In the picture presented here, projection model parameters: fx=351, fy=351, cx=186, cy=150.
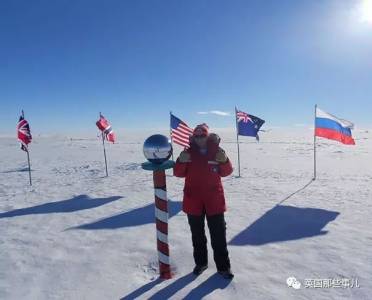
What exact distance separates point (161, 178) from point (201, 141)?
71 centimetres

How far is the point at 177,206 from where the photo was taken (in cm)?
933

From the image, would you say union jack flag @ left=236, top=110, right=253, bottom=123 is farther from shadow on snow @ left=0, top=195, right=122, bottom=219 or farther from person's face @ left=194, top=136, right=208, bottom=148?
person's face @ left=194, top=136, right=208, bottom=148

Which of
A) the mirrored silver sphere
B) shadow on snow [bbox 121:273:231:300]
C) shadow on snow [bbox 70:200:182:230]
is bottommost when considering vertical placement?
shadow on snow [bbox 121:273:231:300]

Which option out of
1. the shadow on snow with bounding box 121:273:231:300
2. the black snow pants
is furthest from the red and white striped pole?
the black snow pants

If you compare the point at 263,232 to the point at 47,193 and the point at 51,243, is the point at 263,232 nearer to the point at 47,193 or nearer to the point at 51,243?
the point at 51,243

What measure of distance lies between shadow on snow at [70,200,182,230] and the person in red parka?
3.22 meters

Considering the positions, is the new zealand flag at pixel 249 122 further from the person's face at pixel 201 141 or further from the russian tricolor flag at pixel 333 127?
the person's face at pixel 201 141

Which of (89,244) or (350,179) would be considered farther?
(350,179)

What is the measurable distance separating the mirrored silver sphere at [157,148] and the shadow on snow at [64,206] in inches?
216

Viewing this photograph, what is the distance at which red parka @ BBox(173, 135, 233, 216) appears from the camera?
4582 mm

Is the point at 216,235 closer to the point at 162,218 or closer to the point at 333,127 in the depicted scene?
the point at 162,218

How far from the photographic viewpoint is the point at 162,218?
183 inches

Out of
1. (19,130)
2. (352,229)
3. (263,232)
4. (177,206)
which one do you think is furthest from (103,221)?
(19,130)

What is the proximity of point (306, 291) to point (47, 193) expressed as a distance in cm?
937
